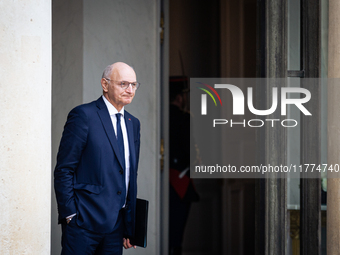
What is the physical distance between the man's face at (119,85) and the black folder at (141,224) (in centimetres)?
49

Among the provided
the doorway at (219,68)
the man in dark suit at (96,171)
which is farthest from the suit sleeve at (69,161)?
the doorway at (219,68)

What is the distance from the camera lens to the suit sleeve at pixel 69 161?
153 centimetres

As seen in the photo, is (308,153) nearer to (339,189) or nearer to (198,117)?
(339,189)

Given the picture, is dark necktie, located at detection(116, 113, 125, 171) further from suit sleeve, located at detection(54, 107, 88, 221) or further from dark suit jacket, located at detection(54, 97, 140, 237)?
suit sleeve, located at detection(54, 107, 88, 221)

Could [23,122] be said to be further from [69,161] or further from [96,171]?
[96,171]

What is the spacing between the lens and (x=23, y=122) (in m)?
1.40

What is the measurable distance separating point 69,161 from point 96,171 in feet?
0.40

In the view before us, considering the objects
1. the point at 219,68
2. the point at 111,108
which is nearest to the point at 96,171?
the point at 111,108

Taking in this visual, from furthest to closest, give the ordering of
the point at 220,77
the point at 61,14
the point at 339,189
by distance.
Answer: the point at 220,77 → the point at 61,14 → the point at 339,189

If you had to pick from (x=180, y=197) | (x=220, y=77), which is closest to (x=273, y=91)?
(x=180, y=197)

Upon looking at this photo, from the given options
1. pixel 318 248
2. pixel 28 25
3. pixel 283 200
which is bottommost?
pixel 318 248

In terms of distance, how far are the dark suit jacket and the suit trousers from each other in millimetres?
34

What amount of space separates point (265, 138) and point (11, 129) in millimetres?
1175

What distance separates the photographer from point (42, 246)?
1468 mm
